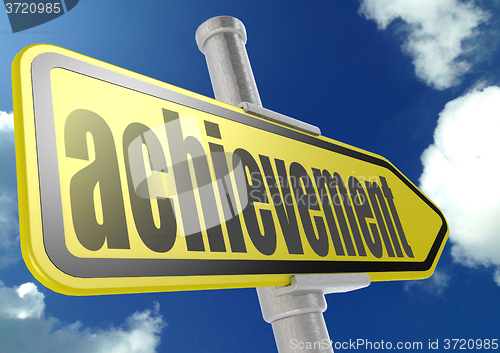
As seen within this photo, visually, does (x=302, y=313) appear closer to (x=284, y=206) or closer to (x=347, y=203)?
(x=284, y=206)

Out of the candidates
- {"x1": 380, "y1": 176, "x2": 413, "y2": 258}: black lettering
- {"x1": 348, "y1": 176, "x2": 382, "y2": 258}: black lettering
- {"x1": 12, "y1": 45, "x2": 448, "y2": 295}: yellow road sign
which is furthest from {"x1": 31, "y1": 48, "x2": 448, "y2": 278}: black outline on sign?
{"x1": 380, "y1": 176, "x2": 413, "y2": 258}: black lettering

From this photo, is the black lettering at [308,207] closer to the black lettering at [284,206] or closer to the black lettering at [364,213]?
the black lettering at [284,206]

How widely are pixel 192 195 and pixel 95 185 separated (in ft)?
0.57

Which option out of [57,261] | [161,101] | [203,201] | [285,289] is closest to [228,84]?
[161,101]

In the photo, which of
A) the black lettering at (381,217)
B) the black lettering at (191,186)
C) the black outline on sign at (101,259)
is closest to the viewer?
the black outline on sign at (101,259)

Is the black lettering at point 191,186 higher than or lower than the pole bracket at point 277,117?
lower

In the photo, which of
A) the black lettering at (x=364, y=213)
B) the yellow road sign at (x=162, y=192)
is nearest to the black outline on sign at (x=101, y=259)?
the yellow road sign at (x=162, y=192)

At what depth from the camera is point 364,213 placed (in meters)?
1.02

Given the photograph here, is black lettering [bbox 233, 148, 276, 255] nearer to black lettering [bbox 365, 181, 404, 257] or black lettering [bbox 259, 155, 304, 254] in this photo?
black lettering [bbox 259, 155, 304, 254]

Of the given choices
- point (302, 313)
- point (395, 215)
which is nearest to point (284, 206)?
point (302, 313)

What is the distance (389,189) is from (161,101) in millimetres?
769

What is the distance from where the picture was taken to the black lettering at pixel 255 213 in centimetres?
70

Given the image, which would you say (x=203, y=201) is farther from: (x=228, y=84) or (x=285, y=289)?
(x=228, y=84)

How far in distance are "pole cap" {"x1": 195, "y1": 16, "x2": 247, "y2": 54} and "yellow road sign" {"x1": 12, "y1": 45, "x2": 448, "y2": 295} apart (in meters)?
0.34
